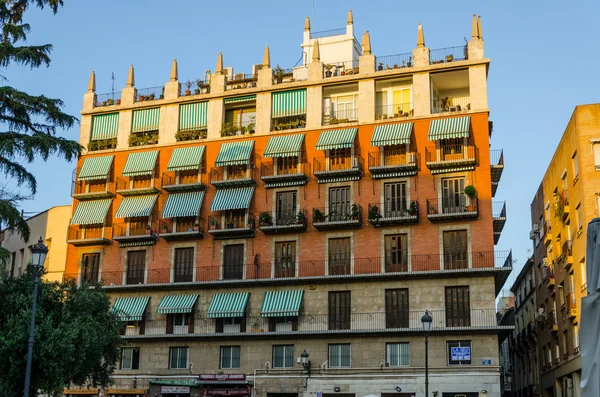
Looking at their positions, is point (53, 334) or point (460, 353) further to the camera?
point (460, 353)

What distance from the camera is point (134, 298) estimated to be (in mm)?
48344

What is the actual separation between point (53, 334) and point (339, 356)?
66.3 feet

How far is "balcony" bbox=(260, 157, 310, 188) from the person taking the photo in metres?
47.0

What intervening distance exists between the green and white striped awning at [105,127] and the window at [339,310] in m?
19.8

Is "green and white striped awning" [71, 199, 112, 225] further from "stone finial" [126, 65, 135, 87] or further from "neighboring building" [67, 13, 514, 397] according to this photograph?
"stone finial" [126, 65, 135, 87]

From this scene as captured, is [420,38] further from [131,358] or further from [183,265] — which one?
[131,358]

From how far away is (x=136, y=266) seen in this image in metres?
49.5

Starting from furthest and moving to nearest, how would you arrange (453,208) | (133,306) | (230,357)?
(133,306)
(230,357)
(453,208)

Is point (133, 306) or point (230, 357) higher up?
point (133, 306)

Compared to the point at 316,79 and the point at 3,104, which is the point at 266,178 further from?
the point at 3,104

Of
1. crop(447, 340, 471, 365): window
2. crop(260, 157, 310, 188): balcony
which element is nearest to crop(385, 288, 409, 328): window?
crop(447, 340, 471, 365): window

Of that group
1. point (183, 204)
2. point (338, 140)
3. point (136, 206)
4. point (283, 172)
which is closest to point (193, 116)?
point (183, 204)

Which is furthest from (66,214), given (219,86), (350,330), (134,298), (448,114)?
(448,114)

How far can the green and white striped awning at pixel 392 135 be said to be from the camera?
4466 centimetres
